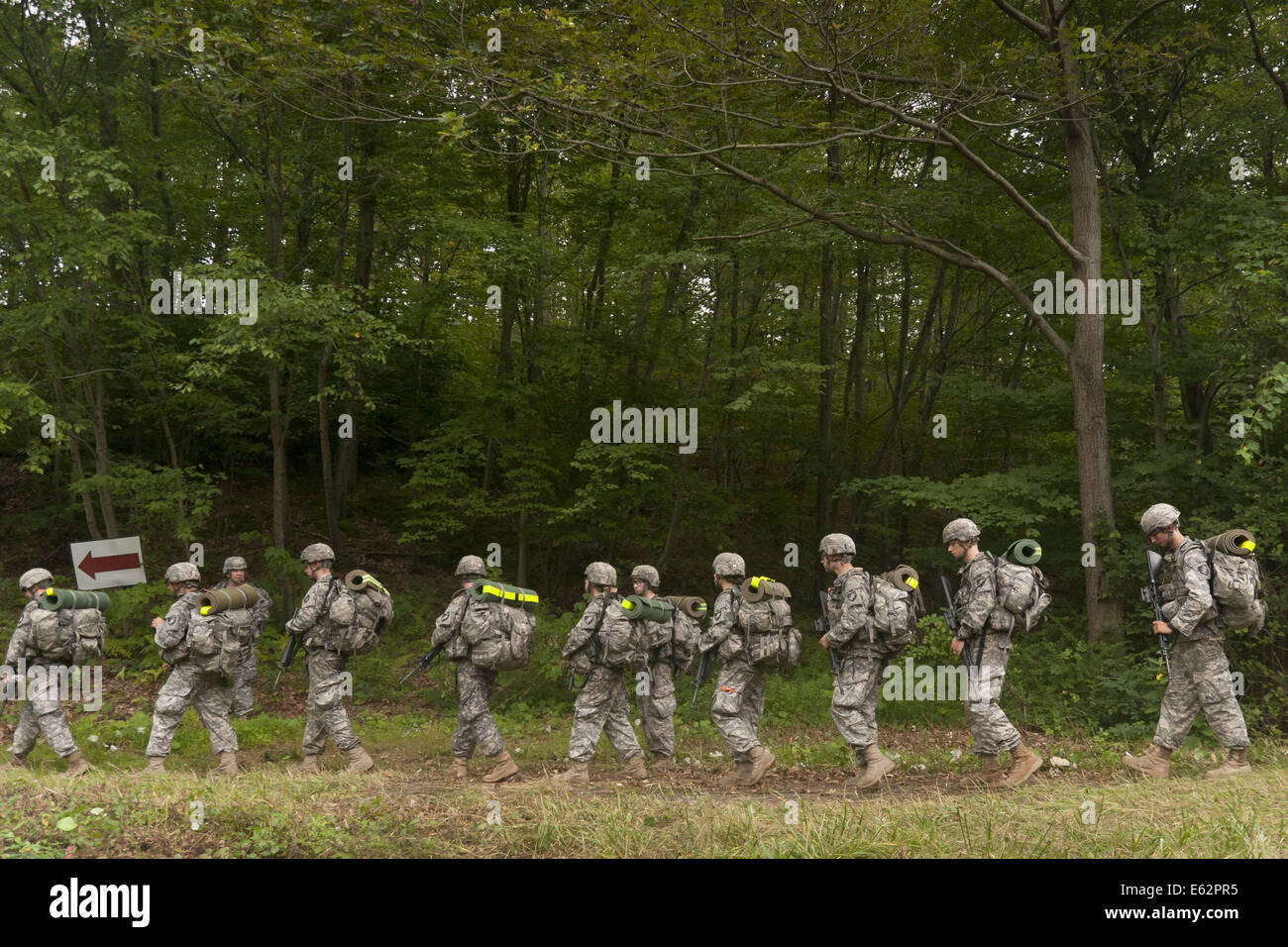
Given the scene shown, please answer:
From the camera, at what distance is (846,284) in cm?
1975

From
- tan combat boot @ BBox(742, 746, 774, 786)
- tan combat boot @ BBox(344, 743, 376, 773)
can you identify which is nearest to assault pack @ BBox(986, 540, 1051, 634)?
tan combat boot @ BBox(742, 746, 774, 786)

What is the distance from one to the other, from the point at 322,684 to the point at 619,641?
2959 mm

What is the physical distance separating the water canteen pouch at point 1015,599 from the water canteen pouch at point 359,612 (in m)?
5.79

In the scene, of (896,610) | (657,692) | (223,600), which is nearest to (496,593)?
(657,692)

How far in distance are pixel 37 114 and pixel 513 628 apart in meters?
11.4

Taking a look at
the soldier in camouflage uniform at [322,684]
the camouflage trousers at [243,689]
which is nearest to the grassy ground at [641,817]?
the soldier in camouflage uniform at [322,684]

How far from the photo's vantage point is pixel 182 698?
855cm

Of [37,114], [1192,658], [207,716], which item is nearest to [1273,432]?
[1192,658]

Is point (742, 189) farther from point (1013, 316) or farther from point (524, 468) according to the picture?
point (1013, 316)

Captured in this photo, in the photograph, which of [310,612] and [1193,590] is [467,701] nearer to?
[310,612]

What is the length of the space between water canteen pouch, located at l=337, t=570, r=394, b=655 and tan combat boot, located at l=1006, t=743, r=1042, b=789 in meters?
6.01

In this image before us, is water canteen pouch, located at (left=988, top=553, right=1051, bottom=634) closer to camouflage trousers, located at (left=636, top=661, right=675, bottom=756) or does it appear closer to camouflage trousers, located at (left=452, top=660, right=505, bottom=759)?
camouflage trousers, located at (left=636, top=661, right=675, bottom=756)

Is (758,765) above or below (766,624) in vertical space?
below

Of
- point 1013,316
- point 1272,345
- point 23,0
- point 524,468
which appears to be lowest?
point 524,468
